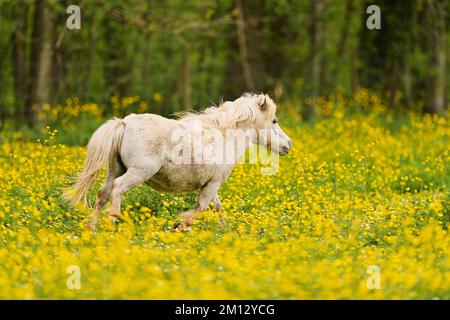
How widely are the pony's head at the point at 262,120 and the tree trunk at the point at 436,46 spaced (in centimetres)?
1100

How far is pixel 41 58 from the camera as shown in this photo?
1900cm

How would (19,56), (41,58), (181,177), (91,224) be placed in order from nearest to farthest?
(91,224), (181,177), (41,58), (19,56)

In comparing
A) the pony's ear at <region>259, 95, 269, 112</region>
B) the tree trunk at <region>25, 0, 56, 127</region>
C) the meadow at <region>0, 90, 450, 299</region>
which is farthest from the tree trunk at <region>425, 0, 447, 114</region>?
the pony's ear at <region>259, 95, 269, 112</region>

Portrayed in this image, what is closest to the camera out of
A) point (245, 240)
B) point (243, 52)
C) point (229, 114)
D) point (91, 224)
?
point (245, 240)

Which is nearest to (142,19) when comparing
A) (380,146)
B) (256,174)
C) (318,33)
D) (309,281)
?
(318,33)

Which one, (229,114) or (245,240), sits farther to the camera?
(229,114)

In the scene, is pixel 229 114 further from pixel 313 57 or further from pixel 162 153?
pixel 313 57

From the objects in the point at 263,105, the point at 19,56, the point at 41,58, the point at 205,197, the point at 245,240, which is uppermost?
the point at 19,56

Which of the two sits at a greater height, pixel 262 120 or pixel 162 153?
pixel 262 120

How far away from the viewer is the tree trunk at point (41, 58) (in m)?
19.0

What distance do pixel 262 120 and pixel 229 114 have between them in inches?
19.2

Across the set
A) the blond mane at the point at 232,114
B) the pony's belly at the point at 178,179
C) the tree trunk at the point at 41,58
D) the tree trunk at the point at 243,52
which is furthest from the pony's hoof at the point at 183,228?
the tree trunk at the point at 243,52

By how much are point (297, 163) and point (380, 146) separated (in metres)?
3.65

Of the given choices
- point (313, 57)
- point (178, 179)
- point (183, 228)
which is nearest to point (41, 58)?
point (313, 57)
